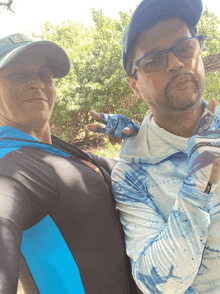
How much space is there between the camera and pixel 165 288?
1023 mm

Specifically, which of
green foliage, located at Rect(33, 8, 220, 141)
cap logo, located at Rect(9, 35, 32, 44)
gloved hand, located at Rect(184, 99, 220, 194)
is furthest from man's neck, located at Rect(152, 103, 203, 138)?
green foliage, located at Rect(33, 8, 220, 141)

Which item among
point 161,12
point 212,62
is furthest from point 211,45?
point 161,12

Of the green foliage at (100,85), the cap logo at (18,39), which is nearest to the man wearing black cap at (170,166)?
the cap logo at (18,39)

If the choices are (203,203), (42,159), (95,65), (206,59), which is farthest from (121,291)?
(95,65)

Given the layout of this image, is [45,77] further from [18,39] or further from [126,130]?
[126,130]

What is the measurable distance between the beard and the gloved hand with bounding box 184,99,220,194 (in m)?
0.34

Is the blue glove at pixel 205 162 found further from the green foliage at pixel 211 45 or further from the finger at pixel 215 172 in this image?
the green foliage at pixel 211 45

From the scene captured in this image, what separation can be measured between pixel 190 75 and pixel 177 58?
124 millimetres

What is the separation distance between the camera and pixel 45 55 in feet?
4.95

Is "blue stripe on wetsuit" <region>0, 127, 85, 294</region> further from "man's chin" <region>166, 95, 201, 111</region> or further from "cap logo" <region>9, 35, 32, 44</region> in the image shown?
"man's chin" <region>166, 95, 201, 111</region>

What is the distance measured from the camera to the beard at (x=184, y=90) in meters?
1.21

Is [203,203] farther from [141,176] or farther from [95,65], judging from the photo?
[95,65]

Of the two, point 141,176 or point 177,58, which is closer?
point 177,58

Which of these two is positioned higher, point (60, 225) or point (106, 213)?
point (60, 225)
